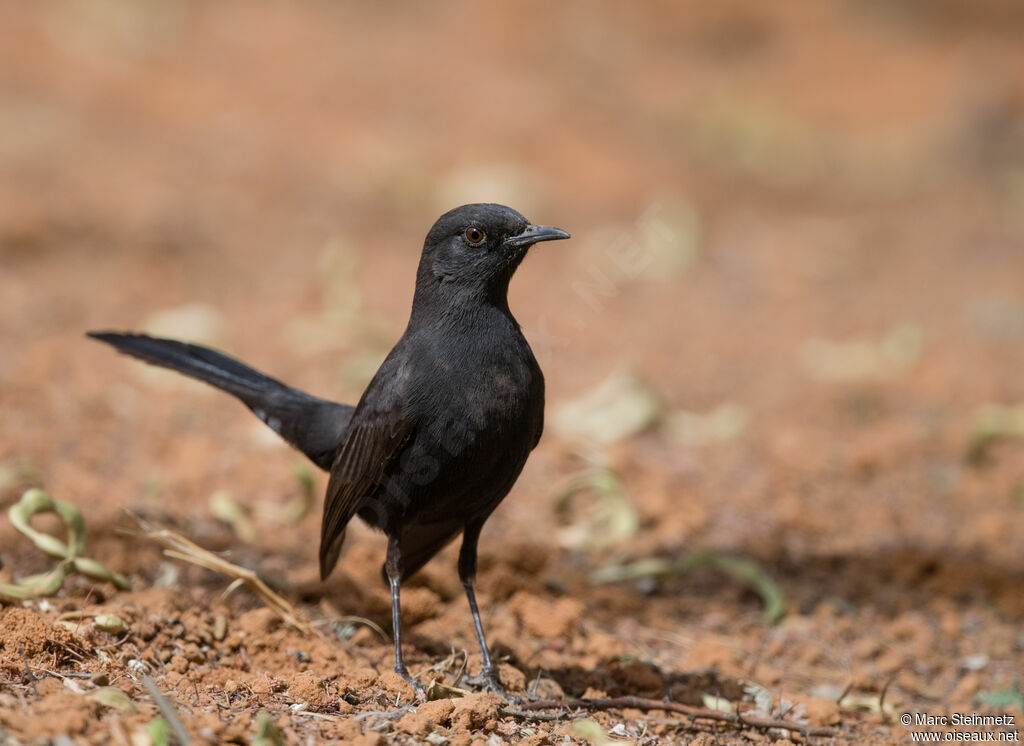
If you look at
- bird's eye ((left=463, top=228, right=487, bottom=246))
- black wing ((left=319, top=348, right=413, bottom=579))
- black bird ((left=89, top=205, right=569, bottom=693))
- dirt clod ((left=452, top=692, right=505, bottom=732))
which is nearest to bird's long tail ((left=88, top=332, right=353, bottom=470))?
black bird ((left=89, top=205, right=569, bottom=693))

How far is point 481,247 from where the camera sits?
4234 millimetres

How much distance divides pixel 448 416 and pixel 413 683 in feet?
3.37

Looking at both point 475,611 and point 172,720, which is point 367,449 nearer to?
point 475,611

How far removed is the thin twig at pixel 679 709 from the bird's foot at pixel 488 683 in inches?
6.3

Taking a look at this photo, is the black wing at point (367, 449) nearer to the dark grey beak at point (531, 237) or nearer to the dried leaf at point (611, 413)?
the dark grey beak at point (531, 237)

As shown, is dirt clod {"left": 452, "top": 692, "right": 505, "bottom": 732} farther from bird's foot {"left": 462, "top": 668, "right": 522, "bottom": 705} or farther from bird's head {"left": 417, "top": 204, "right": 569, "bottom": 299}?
bird's head {"left": 417, "top": 204, "right": 569, "bottom": 299}

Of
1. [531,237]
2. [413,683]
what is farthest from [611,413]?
[413,683]

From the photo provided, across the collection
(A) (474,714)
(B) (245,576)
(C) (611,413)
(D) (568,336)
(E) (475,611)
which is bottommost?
(A) (474,714)

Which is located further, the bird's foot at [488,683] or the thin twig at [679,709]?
the bird's foot at [488,683]

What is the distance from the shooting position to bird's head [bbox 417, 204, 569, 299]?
420 cm

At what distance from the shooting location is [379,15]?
16859mm

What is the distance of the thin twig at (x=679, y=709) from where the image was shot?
3.88 m

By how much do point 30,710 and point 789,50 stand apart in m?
16.7

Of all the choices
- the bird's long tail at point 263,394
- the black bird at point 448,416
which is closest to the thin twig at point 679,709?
the black bird at point 448,416
